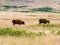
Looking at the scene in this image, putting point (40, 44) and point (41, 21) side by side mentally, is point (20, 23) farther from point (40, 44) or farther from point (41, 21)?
point (40, 44)

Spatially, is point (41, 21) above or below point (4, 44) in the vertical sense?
below

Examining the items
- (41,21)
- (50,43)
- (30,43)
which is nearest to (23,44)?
(30,43)

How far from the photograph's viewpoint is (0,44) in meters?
11.5

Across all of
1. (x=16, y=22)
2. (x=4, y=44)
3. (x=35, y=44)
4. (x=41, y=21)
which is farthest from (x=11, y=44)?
(x=41, y=21)

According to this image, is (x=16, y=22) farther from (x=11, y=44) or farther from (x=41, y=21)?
(x=11, y=44)

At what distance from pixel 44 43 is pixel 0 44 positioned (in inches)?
78.3

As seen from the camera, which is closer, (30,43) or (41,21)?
(30,43)

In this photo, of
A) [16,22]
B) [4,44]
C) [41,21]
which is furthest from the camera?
[41,21]

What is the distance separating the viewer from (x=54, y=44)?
38.7 ft

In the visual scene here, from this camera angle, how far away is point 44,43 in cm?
1210

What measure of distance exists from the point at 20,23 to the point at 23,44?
87.8ft

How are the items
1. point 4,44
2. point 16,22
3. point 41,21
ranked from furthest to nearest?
point 41,21 < point 16,22 < point 4,44

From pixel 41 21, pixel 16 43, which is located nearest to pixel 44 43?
pixel 16 43

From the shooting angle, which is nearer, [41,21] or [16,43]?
[16,43]
